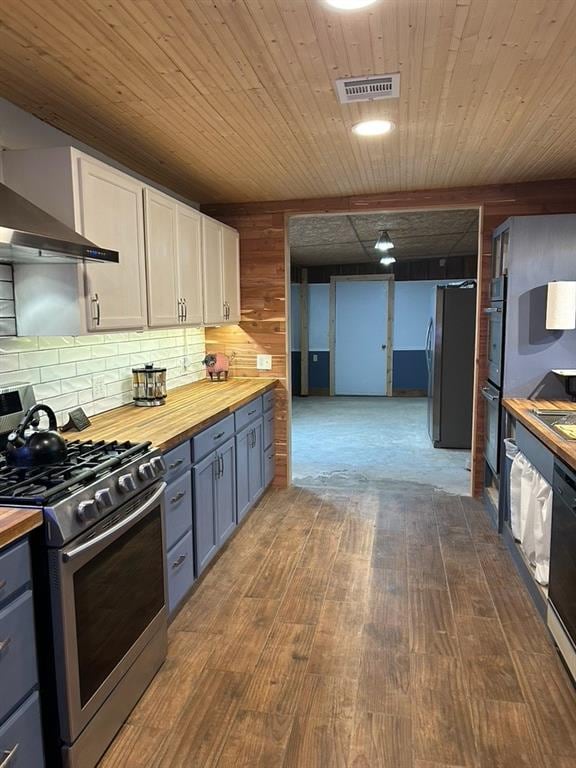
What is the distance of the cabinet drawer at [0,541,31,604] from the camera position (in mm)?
1404

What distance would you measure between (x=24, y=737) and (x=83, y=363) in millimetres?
1749

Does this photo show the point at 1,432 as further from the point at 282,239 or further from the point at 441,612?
the point at 282,239

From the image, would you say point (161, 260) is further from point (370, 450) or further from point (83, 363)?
point (370, 450)

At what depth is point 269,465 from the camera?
14.1 ft

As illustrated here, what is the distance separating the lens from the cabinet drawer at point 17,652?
55.5 inches

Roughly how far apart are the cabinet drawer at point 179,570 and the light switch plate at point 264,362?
201cm

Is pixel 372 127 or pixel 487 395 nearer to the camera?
pixel 372 127

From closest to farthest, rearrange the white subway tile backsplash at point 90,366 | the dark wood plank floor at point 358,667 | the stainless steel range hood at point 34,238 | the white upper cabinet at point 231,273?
1. the stainless steel range hood at point 34,238
2. the dark wood plank floor at point 358,667
3. the white subway tile backsplash at point 90,366
4. the white upper cabinet at point 231,273

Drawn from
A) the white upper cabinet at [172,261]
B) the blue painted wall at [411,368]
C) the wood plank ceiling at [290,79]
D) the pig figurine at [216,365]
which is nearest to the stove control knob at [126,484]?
the white upper cabinet at [172,261]

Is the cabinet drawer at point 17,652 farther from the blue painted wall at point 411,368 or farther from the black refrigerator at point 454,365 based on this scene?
the blue painted wall at point 411,368

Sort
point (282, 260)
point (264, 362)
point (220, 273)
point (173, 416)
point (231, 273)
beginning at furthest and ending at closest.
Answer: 1. point (264, 362)
2. point (282, 260)
3. point (231, 273)
4. point (220, 273)
5. point (173, 416)

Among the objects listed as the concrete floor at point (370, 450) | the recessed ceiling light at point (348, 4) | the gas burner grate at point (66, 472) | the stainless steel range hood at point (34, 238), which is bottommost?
the concrete floor at point (370, 450)

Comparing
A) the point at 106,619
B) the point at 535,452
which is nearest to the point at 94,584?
the point at 106,619

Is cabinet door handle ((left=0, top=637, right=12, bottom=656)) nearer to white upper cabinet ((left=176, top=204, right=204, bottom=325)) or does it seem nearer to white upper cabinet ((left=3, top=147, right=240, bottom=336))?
white upper cabinet ((left=3, top=147, right=240, bottom=336))
